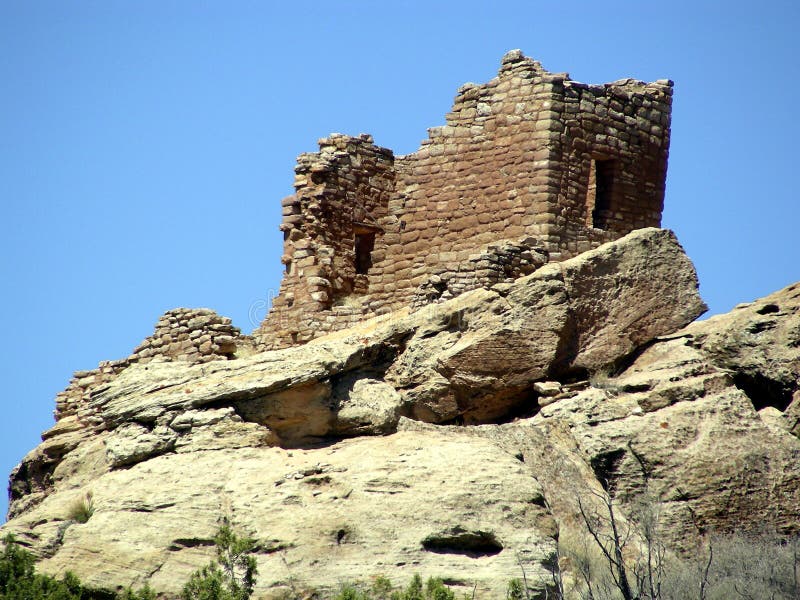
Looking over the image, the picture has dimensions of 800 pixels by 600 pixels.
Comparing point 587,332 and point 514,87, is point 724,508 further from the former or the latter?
point 514,87

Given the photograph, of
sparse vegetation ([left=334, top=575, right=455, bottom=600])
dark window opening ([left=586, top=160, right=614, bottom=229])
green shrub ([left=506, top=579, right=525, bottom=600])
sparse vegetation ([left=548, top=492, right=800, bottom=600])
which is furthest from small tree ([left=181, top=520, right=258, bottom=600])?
dark window opening ([left=586, top=160, right=614, bottom=229])

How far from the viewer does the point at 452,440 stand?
19375 millimetres

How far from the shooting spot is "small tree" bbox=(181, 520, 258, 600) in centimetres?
1689

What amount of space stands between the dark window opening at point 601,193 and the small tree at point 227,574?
811 cm

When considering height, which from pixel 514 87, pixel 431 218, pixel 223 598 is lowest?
pixel 223 598

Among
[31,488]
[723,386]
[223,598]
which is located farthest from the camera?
[31,488]

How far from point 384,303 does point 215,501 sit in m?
6.13

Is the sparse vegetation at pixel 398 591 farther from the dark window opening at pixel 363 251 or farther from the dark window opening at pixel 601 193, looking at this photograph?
the dark window opening at pixel 363 251

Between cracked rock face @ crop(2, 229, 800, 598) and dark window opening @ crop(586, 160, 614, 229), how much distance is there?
1.48m

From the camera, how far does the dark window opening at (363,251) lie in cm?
2459

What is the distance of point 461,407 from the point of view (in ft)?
67.6

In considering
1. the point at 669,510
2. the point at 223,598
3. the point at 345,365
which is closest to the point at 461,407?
the point at 345,365

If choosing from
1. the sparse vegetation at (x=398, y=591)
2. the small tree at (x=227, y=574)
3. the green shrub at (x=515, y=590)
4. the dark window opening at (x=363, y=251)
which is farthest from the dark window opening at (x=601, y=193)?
the small tree at (x=227, y=574)

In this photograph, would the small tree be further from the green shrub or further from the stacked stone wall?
the stacked stone wall
